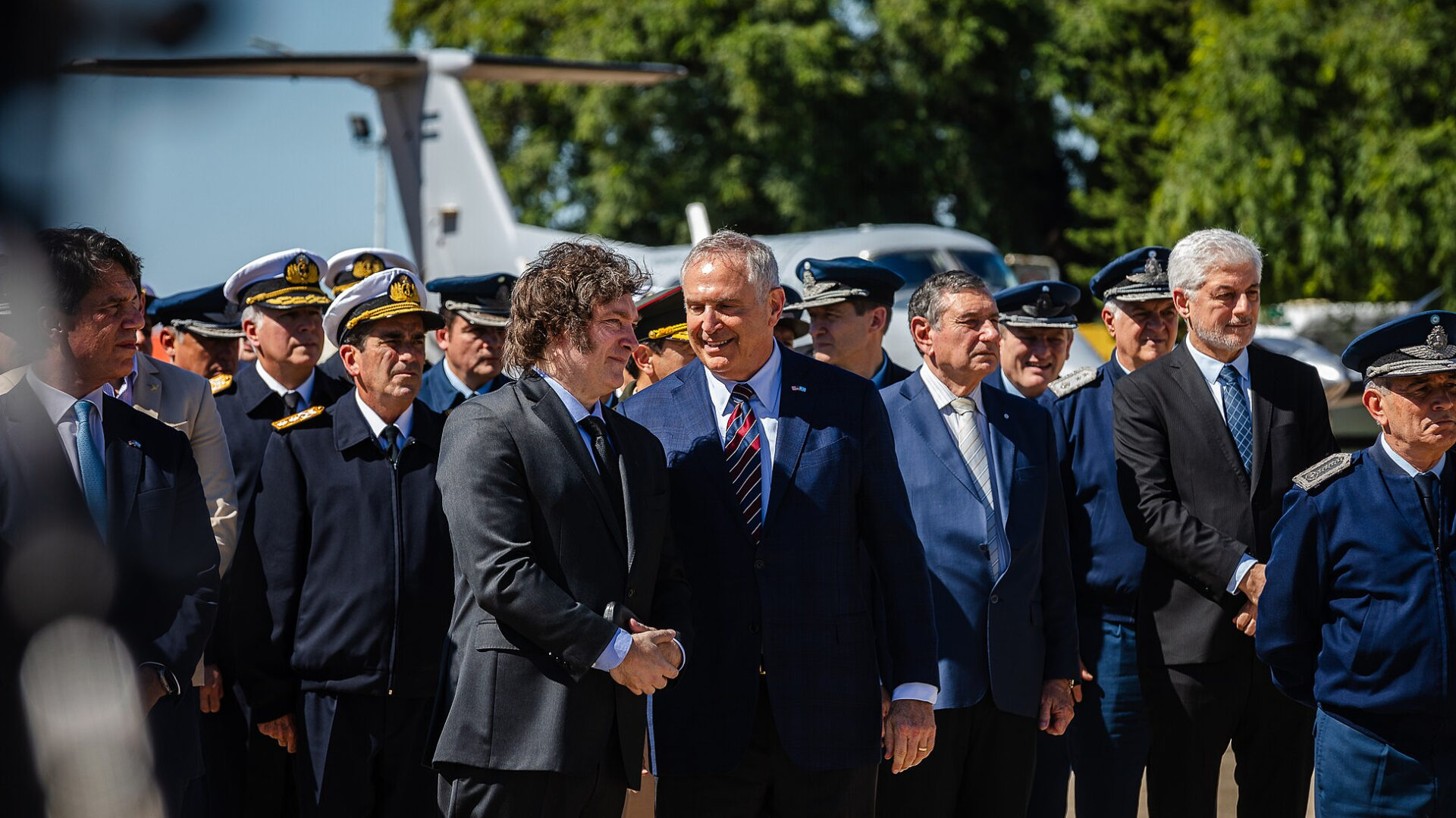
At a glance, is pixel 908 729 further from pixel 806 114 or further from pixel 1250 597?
pixel 806 114

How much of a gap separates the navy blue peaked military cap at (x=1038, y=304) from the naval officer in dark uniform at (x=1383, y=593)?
1.64m

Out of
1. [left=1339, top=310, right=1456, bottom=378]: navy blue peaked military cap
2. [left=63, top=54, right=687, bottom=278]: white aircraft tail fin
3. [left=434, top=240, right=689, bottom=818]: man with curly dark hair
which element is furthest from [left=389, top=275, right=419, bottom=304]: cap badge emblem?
[left=63, top=54, right=687, bottom=278]: white aircraft tail fin

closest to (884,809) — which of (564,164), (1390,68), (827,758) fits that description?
(827,758)

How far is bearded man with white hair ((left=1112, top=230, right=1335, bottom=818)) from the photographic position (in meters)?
4.06

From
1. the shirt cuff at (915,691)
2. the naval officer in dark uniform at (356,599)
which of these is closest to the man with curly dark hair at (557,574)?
the shirt cuff at (915,691)

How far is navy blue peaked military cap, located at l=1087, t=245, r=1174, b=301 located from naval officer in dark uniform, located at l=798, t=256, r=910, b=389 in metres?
0.79

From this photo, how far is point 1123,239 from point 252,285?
23.5 metres

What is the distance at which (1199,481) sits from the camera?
4.14 metres

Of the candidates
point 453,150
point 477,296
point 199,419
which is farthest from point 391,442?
point 453,150

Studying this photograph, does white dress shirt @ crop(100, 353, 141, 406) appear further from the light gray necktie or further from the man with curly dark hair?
the light gray necktie

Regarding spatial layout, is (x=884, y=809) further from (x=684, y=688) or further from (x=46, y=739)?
(x=46, y=739)

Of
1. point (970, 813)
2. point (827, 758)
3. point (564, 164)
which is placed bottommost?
point (970, 813)

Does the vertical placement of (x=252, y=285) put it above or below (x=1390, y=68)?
below

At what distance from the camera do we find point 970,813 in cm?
372
